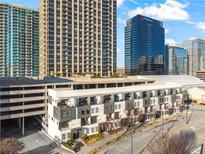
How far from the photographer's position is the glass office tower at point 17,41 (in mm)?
156000

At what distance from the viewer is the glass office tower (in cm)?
15600

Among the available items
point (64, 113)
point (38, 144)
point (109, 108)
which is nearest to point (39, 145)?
point (38, 144)

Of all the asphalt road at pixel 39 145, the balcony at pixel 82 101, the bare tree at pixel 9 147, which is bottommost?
the asphalt road at pixel 39 145

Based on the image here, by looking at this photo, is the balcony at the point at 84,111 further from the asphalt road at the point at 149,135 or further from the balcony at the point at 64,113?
the asphalt road at the point at 149,135

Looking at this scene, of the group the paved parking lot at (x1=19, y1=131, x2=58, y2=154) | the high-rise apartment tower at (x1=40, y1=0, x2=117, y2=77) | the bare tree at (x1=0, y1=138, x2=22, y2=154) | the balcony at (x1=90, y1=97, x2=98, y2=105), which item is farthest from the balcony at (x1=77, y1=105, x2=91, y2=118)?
the high-rise apartment tower at (x1=40, y1=0, x2=117, y2=77)

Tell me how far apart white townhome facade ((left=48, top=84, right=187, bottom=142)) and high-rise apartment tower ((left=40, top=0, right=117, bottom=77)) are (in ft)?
195

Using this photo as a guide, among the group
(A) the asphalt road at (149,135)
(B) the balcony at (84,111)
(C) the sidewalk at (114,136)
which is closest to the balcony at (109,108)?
(B) the balcony at (84,111)

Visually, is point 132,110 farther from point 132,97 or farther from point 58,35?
point 58,35

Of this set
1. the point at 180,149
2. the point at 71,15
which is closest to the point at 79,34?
the point at 71,15

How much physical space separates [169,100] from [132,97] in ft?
69.6

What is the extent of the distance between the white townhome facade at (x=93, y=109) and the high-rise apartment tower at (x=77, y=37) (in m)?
59.3

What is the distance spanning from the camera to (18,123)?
7656 cm

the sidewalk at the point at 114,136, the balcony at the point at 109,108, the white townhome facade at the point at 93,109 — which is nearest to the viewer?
the sidewalk at the point at 114,136

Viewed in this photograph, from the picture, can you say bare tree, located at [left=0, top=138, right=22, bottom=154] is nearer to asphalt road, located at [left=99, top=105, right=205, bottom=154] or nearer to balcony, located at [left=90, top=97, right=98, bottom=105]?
asphalt road, located at [left=99, top=105, right=205, bottom=154]
